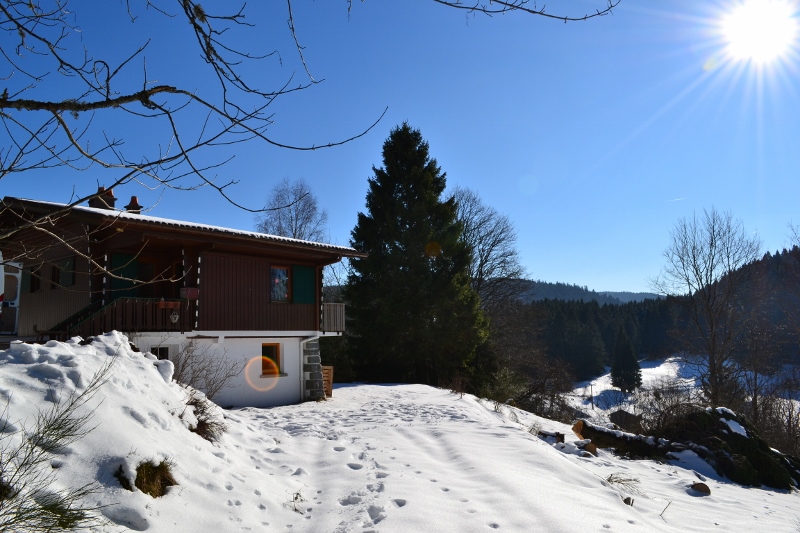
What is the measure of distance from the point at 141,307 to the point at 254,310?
3.30 meters

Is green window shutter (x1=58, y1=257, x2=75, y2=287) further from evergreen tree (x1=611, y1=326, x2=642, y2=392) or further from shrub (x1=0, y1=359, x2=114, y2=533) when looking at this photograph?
evergreen tree (x1=611, y1=326, x2=642, y2=392)

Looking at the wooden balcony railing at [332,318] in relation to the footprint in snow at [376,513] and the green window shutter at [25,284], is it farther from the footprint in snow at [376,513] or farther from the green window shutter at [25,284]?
the footprint in snow at [376,513]

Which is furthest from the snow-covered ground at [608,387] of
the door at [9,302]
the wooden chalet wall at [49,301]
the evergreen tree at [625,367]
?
the door at [9,302]

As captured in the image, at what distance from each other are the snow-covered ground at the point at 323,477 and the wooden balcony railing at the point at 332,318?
Answer: 8.58 m

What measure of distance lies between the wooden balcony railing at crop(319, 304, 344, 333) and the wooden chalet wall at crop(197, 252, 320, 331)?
2.81 feet

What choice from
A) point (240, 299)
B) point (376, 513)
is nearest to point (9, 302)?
point (240, 299)

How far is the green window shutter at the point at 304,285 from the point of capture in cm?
1688

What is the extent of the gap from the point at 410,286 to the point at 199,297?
11.2 meters

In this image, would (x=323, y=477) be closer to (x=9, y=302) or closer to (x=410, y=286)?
(x=9, y=302)

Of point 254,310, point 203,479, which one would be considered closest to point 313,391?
point 254,310

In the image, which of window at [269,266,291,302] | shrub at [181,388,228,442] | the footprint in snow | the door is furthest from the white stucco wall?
the footprint in snow

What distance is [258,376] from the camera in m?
15.5

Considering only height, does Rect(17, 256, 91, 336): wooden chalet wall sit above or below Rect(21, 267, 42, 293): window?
below

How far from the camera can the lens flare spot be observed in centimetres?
1524
